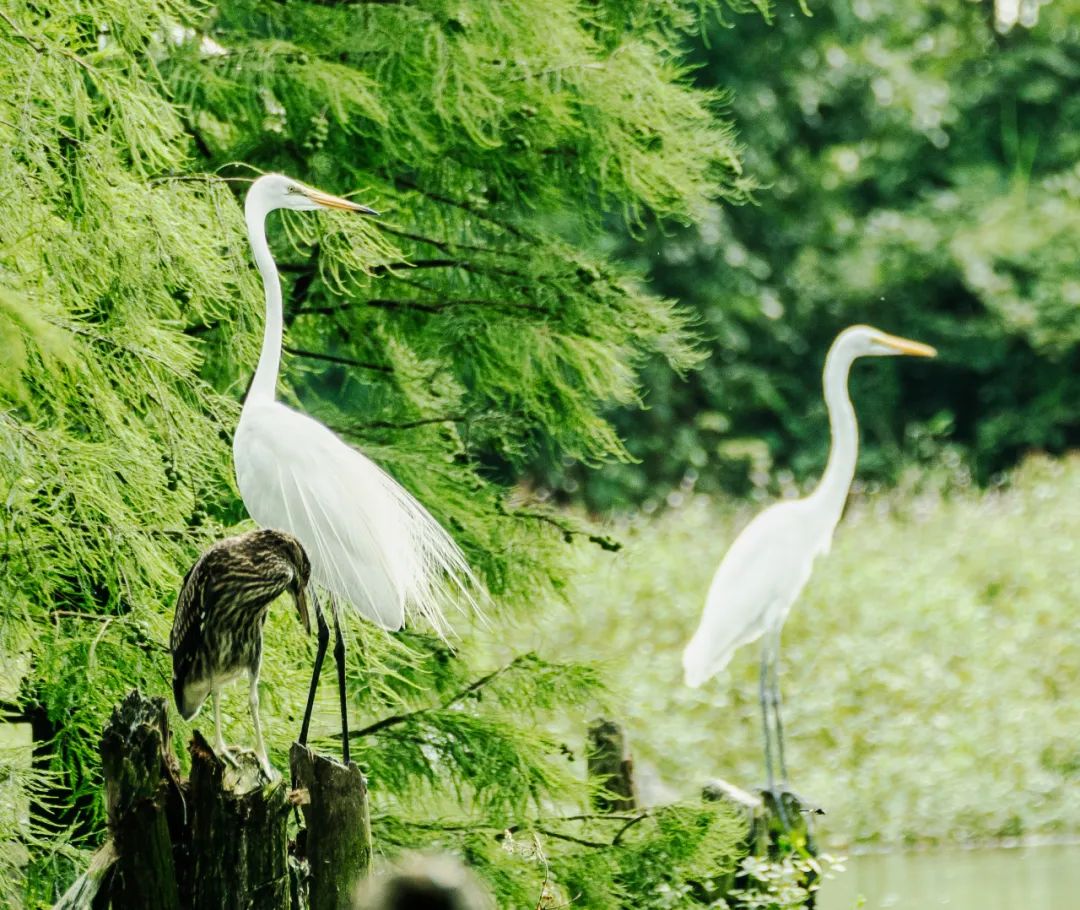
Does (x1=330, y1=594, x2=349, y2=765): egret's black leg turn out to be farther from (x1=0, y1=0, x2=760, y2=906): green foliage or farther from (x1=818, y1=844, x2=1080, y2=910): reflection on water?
(x1=818, y1=844, x2=1080, y2=910): reflection on water

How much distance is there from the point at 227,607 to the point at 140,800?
38 centimetres

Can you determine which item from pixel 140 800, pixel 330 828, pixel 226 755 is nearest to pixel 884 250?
pixel 330 828

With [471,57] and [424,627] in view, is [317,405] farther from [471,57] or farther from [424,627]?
[471,57]

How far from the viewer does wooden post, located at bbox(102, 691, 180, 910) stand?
2707 mm

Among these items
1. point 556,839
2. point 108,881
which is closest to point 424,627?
point 556,839

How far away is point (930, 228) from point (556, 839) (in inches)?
557

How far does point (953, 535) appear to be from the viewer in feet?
41.0

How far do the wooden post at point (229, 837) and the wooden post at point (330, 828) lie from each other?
0.21 m

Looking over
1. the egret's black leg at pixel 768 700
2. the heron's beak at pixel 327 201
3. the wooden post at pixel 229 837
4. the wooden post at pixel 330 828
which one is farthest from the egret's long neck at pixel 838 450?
the wooden post at pixel 229 837

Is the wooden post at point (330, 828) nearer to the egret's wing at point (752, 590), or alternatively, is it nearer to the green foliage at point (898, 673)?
the egret's wing at point (752, 590)

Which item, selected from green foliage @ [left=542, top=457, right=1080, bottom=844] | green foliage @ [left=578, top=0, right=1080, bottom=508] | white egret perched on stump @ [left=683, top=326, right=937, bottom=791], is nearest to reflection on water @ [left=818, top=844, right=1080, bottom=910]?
green foliage @ [left=542, top=457, right=1080, bottom=844]

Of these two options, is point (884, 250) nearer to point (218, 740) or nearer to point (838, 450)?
point (838, 450)

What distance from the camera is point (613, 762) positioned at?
5.55 m

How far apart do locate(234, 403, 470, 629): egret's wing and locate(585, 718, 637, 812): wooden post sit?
6.21ft
